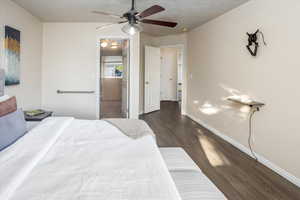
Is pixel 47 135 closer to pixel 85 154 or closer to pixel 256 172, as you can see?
pixel 85 154

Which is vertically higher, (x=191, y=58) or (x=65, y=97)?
(x=191, y=58)

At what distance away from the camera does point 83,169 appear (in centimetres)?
137

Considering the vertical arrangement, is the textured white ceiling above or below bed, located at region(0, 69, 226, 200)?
above

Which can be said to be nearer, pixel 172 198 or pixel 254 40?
pixel 172 198

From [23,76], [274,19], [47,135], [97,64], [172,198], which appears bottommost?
[172,198]

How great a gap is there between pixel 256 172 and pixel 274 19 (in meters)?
2.04

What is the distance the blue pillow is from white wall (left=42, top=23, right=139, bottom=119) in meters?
2.97

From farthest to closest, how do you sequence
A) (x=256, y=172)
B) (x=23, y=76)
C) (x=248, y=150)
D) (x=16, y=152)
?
(x=23, y=76) < (x=248, y=150) < (x=256, y=172) < (x=16, y=152)

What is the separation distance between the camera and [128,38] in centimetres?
504

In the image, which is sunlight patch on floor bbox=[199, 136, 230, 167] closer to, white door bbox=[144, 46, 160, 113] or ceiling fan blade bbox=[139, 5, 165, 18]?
ceiling fan blade bbox=[139, 5, 165, 18]

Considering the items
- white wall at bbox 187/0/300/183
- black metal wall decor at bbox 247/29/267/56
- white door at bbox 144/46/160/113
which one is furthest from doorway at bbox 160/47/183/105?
black metal wall decor at bbox 247/29/267/56

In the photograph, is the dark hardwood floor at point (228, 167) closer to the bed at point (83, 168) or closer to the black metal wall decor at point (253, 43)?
the bed at point (83, 168)

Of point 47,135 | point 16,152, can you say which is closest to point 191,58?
point 47,135

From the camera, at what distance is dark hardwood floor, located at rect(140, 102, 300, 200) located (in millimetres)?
2393
